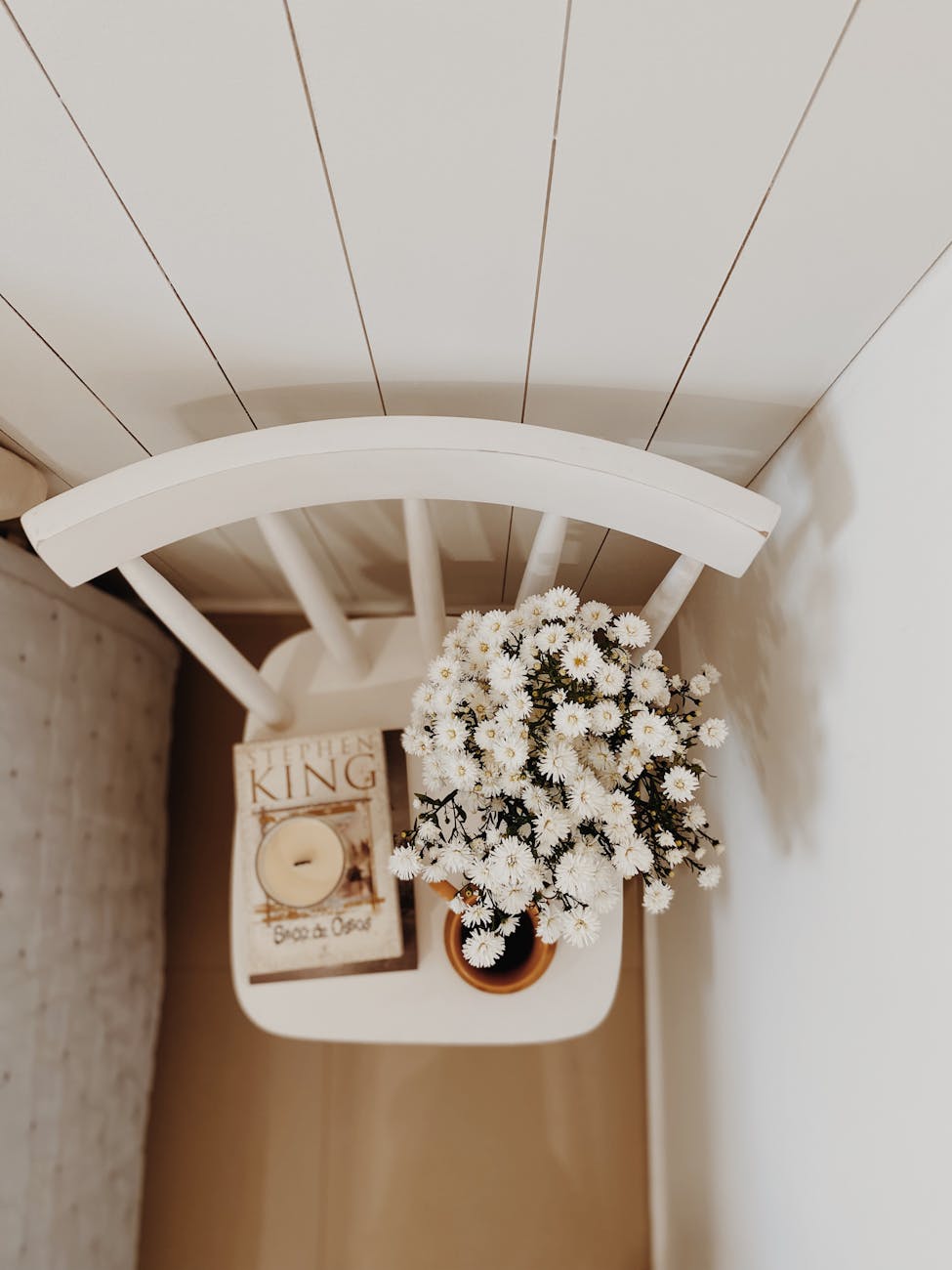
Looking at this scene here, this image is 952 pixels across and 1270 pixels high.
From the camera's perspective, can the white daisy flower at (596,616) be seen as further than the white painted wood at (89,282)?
Yes

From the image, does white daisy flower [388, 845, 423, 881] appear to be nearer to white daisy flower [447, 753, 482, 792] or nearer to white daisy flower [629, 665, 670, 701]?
white daisy flower [447, 753, 482, 792]

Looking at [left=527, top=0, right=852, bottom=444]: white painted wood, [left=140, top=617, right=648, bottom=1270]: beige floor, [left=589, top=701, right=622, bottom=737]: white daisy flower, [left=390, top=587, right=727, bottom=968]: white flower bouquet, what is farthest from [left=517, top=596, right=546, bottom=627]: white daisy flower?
[left=140, top=617, right=648, bottom=1270]: beige floor

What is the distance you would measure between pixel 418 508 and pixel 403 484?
52 millimetres

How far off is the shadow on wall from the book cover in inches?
15.8

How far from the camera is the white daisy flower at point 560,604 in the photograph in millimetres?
698

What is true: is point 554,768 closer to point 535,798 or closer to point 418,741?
point 535,798

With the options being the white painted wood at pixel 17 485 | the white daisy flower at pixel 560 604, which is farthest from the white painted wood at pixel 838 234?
the white painted wood at pixel 17 485

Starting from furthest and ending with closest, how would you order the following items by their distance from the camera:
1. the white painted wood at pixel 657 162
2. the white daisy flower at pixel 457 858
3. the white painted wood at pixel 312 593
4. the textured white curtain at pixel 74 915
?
1. the textured white curtain at pixel 74 915
2. the white painted wood at pixel 312 593
3. the white daisy flower at pixel 457 858
4. the white painted wood at pixel 657 162

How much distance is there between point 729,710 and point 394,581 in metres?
0.56

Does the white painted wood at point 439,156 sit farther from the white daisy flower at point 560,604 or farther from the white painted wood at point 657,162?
the white daisy flower at point 560,604

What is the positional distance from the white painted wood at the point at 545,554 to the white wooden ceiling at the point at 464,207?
12 centimetres

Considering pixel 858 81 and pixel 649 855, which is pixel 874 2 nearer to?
pixel 858 81

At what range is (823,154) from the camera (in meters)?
0.51

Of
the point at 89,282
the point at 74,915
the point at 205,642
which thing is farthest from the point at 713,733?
the point at 74,915
